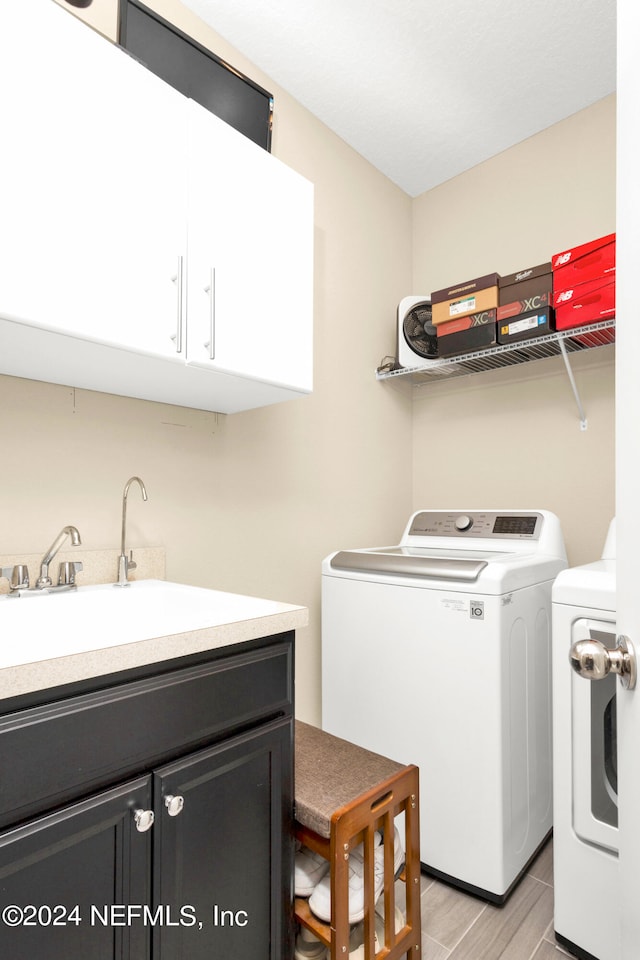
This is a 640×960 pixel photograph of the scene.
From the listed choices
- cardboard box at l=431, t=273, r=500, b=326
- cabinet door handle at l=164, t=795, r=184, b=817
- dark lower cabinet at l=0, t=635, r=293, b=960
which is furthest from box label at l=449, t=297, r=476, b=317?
cabinet door handle at l=164, t=795, r=184, b=817

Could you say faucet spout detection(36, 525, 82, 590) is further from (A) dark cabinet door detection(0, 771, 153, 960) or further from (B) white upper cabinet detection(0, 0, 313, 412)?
(A) dark cabinet door detection(0, 771, 153, 960)

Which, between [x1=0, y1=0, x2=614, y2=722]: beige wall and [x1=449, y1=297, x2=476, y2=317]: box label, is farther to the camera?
[x1=449, y1=297, x2=476, y2=317]: box label

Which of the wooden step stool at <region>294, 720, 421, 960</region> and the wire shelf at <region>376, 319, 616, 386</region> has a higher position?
the wire shelf at <region>376, 319, 616, 386</region>

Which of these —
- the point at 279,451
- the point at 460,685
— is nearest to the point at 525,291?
the point at 279,451

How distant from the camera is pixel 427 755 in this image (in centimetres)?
175

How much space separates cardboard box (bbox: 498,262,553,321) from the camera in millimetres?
1980

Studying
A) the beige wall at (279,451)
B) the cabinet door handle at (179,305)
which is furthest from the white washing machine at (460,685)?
the cabinet door handle at (179,305)

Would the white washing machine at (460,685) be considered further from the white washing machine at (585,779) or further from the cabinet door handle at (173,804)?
the cabinet door handle at (173,804)

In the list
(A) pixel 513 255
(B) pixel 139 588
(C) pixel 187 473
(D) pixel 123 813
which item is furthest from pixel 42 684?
(A) pixel 513 255

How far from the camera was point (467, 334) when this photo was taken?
218 cm

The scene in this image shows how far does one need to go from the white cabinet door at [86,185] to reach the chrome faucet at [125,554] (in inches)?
18.7

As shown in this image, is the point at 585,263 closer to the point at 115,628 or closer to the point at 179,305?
the point at 179,305

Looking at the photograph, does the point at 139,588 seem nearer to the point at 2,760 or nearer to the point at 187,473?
the point at 187,473

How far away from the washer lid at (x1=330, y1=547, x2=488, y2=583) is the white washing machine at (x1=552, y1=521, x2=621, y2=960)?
11.0 inches
